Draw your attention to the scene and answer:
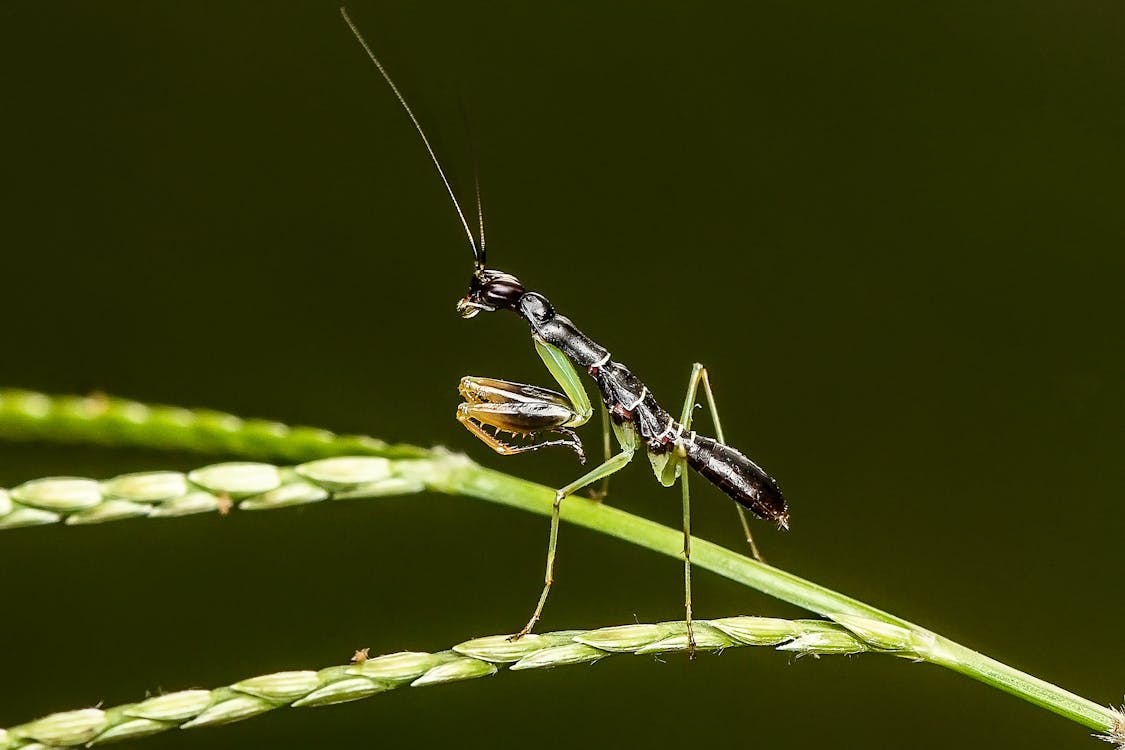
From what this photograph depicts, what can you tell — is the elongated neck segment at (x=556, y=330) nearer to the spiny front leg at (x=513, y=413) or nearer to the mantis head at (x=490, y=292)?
the mantis head at (x=490, y=292)

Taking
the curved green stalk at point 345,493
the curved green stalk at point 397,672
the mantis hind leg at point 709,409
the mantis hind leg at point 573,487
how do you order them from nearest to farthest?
the curved green stalk at point 397,672
the curved green stalk at point 345,493
the mantis hind leg at point 573,487
the mantis hind leg at point 709,409

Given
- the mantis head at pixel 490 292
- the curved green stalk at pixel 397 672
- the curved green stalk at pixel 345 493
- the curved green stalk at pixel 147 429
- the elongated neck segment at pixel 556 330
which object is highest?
the mantis head at pixel 490 292

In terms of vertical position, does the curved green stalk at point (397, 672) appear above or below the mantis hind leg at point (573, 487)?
below

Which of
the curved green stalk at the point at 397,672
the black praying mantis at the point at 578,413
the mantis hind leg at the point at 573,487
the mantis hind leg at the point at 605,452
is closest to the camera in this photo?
the curved green stalk at the point at 397,672

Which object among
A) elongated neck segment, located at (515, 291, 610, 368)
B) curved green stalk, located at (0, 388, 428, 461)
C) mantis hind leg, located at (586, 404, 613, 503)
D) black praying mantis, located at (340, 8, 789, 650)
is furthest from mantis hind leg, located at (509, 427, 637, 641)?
curved green stalk, located at (0, 388, 428, 461)

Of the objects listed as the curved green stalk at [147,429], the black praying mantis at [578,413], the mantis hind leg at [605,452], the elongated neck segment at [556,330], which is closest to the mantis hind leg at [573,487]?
the black praying mantis at [578,413]

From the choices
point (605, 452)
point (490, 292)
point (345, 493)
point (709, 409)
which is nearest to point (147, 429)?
point (345, 493)

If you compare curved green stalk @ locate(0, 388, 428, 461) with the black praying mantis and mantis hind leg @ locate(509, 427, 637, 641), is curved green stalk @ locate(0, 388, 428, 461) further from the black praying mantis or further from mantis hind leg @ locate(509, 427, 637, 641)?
the black praying mantis

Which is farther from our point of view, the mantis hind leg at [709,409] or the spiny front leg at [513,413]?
the mantis hind leg at [709,409]
